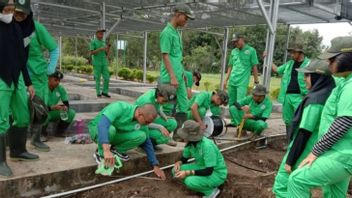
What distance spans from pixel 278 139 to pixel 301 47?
1935 mm

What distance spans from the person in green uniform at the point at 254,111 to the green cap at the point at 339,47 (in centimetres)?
329

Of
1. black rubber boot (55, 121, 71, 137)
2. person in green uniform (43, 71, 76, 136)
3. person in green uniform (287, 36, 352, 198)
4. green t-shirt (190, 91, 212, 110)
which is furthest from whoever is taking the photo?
green t-shirt (190, 91, 212, 110)

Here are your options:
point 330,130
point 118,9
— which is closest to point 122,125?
point 330,130

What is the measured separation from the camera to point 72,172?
3.40 metres

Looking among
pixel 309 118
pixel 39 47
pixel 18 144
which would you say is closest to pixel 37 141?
pixel 18 144

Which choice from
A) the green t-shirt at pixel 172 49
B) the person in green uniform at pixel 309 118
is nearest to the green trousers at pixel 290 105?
the green t-shirt at pixel 172 49

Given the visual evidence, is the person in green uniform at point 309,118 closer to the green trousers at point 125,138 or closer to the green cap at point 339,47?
the green cap at point 339,47

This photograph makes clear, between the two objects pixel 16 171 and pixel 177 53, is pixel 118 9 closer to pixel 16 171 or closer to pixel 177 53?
pixel 177 53

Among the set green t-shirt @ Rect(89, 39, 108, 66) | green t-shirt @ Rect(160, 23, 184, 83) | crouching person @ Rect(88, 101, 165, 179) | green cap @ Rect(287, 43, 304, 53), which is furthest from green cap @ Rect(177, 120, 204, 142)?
green t-shirt @ Rect(89, 39, 108, 66)

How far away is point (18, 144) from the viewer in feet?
11.3

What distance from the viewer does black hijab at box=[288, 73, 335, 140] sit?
2.48 metres

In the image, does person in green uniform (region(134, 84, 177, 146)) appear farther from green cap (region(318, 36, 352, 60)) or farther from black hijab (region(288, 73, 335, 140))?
green cap (region(318, 36, 352, 60))

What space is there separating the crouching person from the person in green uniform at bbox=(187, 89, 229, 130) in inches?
52.4

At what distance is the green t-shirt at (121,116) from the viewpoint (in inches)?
127
